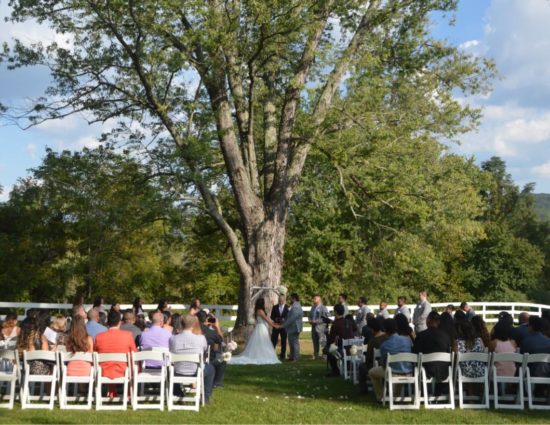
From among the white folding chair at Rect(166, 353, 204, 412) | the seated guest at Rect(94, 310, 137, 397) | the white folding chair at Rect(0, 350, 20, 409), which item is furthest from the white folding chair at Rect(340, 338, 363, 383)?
the white folding chair at Rect(0, 350, 20, 409)

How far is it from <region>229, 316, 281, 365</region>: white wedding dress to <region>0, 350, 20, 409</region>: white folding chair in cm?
713

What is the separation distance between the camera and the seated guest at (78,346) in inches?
422

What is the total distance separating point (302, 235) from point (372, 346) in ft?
78.6

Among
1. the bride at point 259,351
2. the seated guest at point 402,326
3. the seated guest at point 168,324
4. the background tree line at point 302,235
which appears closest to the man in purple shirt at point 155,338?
the seated guest at point 168,324

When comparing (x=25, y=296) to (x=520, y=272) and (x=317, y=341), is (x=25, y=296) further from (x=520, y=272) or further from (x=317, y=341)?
(x=520, y=272)

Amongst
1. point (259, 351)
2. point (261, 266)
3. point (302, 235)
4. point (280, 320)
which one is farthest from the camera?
point (302, 235)

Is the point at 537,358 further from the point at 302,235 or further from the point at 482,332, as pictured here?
the point at 302,235

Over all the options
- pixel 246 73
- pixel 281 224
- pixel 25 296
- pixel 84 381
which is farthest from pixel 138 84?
pixel 25 296

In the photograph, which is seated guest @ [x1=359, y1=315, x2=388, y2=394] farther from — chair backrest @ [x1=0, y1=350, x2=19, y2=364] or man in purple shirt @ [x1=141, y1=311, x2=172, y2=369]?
chair backrest @ [x1=0, y1=350, x2=19, y2=364]

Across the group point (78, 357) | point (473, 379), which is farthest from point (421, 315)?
point (78, 357)

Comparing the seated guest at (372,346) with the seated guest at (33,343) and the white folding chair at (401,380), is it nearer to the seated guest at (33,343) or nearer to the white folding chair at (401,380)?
the white folding chair at (401,380)

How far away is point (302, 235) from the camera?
35875mm

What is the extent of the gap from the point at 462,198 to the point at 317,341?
8408 mm

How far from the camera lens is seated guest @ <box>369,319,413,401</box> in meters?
11.1
